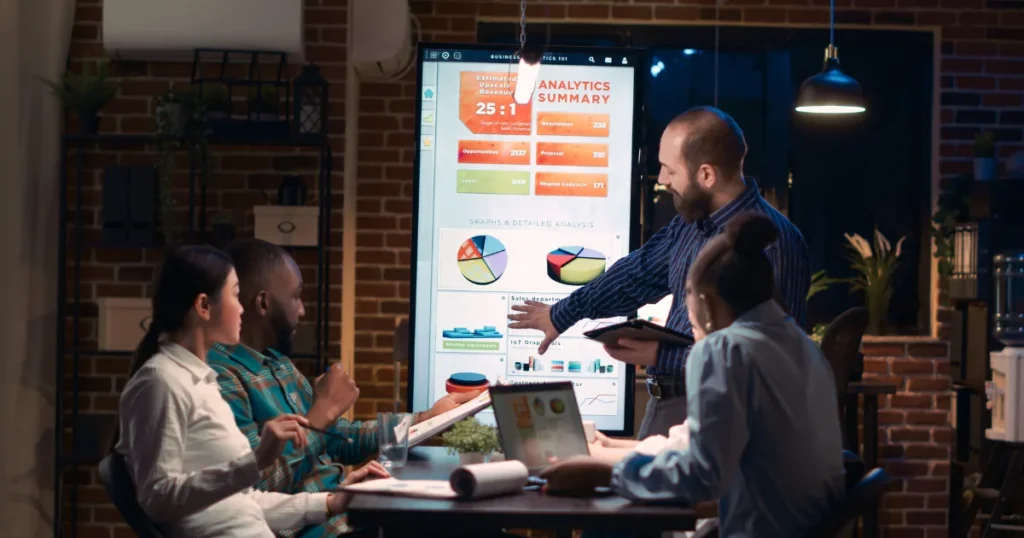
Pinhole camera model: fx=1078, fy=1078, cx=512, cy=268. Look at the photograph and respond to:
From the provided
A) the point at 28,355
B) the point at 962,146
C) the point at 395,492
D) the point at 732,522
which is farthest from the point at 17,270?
the point at 962,146

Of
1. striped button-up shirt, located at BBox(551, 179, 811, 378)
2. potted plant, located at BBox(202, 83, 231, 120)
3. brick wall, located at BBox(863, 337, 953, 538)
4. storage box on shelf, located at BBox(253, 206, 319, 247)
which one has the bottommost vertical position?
brick wall, located at BBox(863, 337, 953, 538)

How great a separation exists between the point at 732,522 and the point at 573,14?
3633 mm

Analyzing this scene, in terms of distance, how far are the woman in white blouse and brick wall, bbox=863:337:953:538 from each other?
3538 millimetres

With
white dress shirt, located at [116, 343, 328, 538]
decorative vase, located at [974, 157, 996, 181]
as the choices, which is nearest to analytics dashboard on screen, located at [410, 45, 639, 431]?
white dress shirt, located at [116, 343, 328, 538]

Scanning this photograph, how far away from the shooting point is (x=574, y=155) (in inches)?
148

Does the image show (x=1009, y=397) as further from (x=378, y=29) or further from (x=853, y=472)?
(x=378, y=29)

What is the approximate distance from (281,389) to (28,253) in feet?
6.24

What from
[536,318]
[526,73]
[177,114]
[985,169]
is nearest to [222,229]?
[177,114]

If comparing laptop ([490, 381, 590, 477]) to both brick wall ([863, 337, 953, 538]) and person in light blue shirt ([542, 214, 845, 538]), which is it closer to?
person in light blue shirt ([542, 214, 845, 538])

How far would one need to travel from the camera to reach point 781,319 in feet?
6.44

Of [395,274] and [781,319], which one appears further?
[395,274]

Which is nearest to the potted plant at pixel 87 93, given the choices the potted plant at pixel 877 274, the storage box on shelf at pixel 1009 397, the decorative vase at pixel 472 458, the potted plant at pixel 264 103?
the potted plant at pixel 264 103

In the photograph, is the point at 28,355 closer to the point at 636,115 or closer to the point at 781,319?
the point at 636,115

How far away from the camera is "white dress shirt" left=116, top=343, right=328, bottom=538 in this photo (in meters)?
2.06
